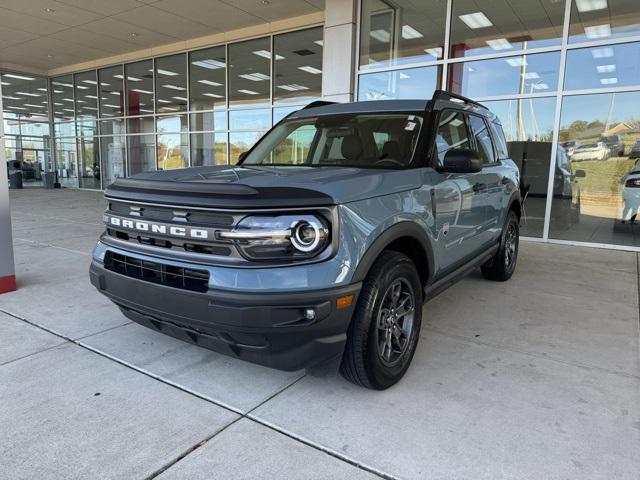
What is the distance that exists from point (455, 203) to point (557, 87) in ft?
20.2

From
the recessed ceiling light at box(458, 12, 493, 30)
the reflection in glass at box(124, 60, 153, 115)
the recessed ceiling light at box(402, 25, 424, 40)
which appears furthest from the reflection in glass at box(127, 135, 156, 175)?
the recessed ceiling light at box(458, 12, 493, 30)

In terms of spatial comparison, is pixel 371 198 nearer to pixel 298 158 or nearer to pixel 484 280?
pixel 298 158

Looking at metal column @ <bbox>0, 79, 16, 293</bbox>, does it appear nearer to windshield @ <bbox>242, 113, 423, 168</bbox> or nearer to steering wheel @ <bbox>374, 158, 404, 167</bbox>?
windshield @ <bbox>242, 113, 423, 168</bbox>

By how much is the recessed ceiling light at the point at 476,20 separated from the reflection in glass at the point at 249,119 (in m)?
5.89

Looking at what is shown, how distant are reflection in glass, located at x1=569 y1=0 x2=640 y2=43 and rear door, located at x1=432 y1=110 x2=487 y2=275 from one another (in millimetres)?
5746

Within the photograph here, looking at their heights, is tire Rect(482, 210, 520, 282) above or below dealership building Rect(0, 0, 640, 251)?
below

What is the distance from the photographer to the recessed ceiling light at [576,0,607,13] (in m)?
7.84

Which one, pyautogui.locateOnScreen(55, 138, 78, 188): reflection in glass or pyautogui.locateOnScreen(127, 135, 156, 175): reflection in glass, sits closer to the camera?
pyautogui.locateOnScreen(127, 135, 156, 175): reflection in glass

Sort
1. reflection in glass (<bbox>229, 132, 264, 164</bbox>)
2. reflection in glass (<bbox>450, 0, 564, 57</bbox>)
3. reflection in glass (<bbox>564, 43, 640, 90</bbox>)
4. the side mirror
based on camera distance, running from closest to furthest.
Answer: the side mirror
reflection in glass (<bbox>564, 43, 640, 90</bbox>)
reflection in glass (<bbox>450, 0, 564, 57</bbox>)
reflection in glass (<bbox>229, 132, 264, 164</bbox>)

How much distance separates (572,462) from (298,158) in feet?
8.60

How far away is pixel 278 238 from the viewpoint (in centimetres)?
212

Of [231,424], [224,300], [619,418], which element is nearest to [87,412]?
[231,424]

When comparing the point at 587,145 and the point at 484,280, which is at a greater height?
the point at 587,145

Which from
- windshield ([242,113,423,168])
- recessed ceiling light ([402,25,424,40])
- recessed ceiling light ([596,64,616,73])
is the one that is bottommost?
windshield ([242,113,423,168])
